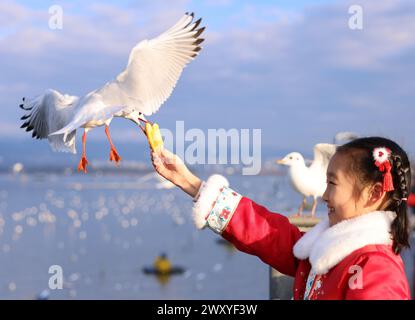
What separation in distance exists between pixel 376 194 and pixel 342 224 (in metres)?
0.11

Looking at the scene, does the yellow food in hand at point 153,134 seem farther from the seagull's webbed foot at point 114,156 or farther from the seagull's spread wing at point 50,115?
the seagull's spread wing at point 50,115

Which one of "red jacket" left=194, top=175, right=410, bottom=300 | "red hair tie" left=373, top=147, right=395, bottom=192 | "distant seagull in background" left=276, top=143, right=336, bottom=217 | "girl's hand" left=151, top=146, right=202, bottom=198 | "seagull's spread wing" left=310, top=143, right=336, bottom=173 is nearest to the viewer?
"red jacket" left=194, top=175, right=410, bottom=300

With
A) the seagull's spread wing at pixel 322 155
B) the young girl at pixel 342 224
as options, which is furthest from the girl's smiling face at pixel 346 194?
the seagull's spread wing at pixel 322 155

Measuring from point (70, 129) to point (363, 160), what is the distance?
71 cm

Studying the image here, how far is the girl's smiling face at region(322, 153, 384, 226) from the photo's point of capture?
1.58 m

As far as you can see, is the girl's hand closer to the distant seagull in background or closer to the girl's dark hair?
the girl's dark hair

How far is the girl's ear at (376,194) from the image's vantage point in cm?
159

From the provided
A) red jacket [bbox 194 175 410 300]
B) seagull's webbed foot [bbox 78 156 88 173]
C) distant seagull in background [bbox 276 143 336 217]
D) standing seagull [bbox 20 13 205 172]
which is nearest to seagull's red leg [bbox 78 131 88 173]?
seagull's webbed foot [bbox 78 156 88 173]

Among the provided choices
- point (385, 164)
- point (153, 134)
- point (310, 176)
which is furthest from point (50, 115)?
point (310, 176)

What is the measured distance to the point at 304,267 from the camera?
5.67ft

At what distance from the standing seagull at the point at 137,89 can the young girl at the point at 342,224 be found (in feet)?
1.05

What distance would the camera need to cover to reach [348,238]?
153 cm

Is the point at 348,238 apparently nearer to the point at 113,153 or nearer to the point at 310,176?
the point at 113,153

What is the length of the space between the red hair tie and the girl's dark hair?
0.01 m
